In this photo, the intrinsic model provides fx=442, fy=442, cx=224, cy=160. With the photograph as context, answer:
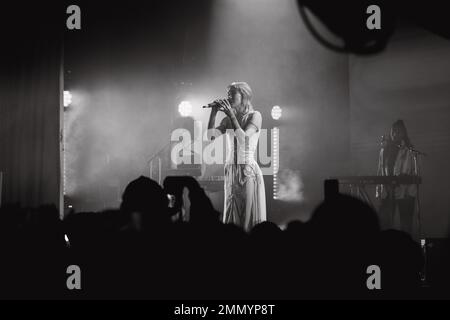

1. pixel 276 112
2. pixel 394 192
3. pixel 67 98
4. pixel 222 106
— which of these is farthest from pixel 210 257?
pixel 67 98

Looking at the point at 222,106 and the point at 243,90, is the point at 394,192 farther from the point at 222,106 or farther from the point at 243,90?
the point at 222,106

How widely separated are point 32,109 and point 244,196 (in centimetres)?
219

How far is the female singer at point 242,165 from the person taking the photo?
14.0ft

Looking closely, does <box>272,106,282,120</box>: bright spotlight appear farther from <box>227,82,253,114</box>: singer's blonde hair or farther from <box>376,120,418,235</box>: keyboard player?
<box>227,82,253,114</box>: singer's blonde hair

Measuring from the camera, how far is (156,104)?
989 centimetres

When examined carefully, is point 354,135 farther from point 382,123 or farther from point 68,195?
point 68,195

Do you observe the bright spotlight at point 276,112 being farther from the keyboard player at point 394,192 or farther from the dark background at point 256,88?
the keyboard player at point 394,192

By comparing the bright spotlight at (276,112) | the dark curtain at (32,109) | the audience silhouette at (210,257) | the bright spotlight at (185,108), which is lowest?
the audience silhouette at (210,257)

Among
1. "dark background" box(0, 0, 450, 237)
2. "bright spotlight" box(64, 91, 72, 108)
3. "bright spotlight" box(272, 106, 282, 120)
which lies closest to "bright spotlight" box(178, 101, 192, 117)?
"dark background" box(0, 0, 450, 237)

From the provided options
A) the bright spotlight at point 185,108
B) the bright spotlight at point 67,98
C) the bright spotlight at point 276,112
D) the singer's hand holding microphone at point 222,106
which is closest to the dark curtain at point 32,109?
the singer's hand holding microphone at point 222,106

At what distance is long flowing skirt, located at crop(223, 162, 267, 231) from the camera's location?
435cm

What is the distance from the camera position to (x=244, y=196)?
14.3ft

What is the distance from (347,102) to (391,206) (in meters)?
3.32

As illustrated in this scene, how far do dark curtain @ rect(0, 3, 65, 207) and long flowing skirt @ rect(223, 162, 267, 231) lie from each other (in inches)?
66.7
